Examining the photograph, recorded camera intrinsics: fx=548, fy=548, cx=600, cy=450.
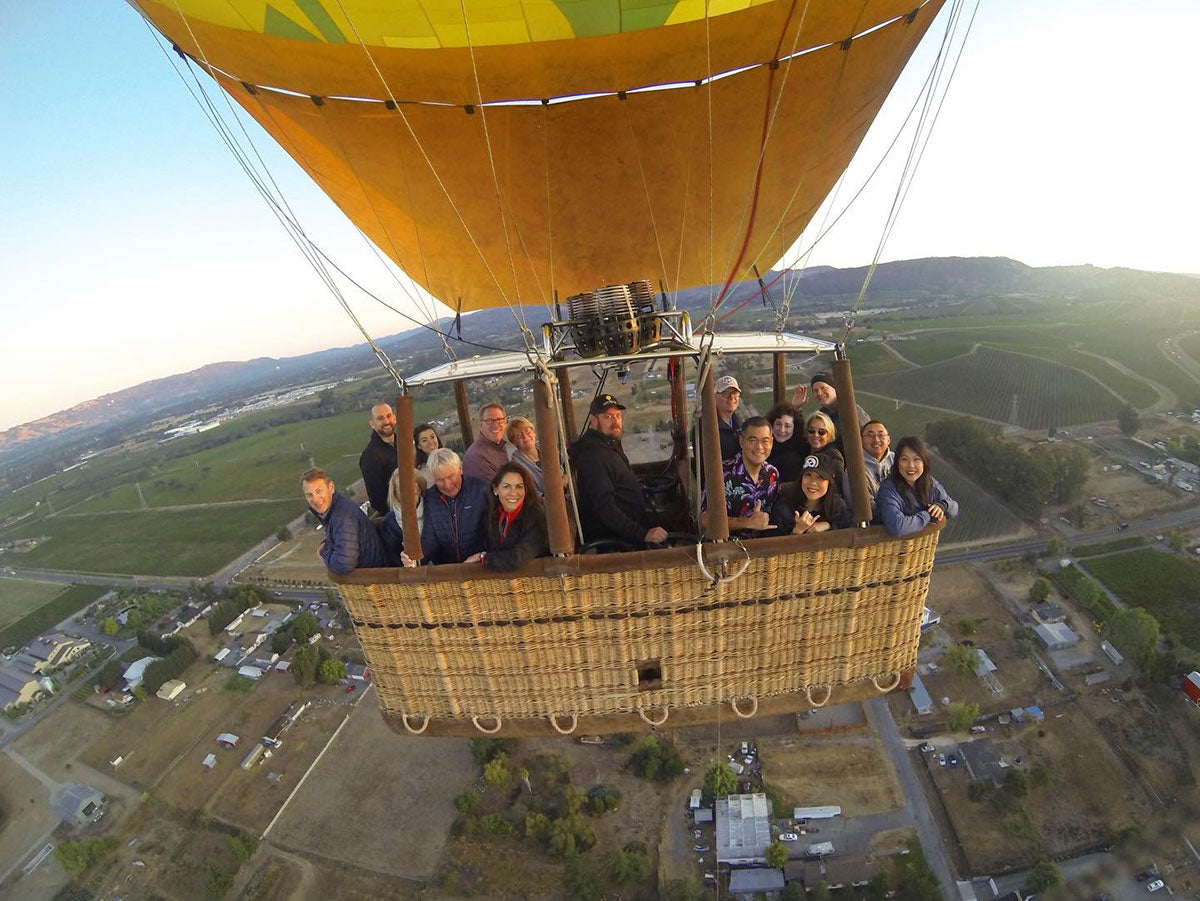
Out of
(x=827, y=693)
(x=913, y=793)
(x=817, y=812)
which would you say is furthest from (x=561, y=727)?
(x=913, y=793)

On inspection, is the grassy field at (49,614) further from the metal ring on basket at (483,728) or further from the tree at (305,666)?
the metal ring on basket at (483,728)

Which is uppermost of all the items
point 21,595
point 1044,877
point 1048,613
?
point 1048,613

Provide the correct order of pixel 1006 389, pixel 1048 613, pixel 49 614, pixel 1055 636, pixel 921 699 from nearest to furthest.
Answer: pixel 921 699
pixel 1055 636
pixel 1048 613
pixel 49 614
pixel 1006 389

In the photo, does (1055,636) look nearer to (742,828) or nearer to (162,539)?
(742,828)

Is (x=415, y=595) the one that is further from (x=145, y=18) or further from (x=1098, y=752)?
(x=1098, y=752)

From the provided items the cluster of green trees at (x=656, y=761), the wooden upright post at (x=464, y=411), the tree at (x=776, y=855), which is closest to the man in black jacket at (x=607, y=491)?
the wooden upright post at (x=464, y=411)

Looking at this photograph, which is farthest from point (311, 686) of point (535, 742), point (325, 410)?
point (325, 410)

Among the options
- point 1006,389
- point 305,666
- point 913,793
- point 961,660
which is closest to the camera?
point 913,793

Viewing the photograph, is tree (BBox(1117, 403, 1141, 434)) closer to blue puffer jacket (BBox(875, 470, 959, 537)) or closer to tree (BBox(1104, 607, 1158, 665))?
tree (BBox(1104, 607, 1158, 665))
